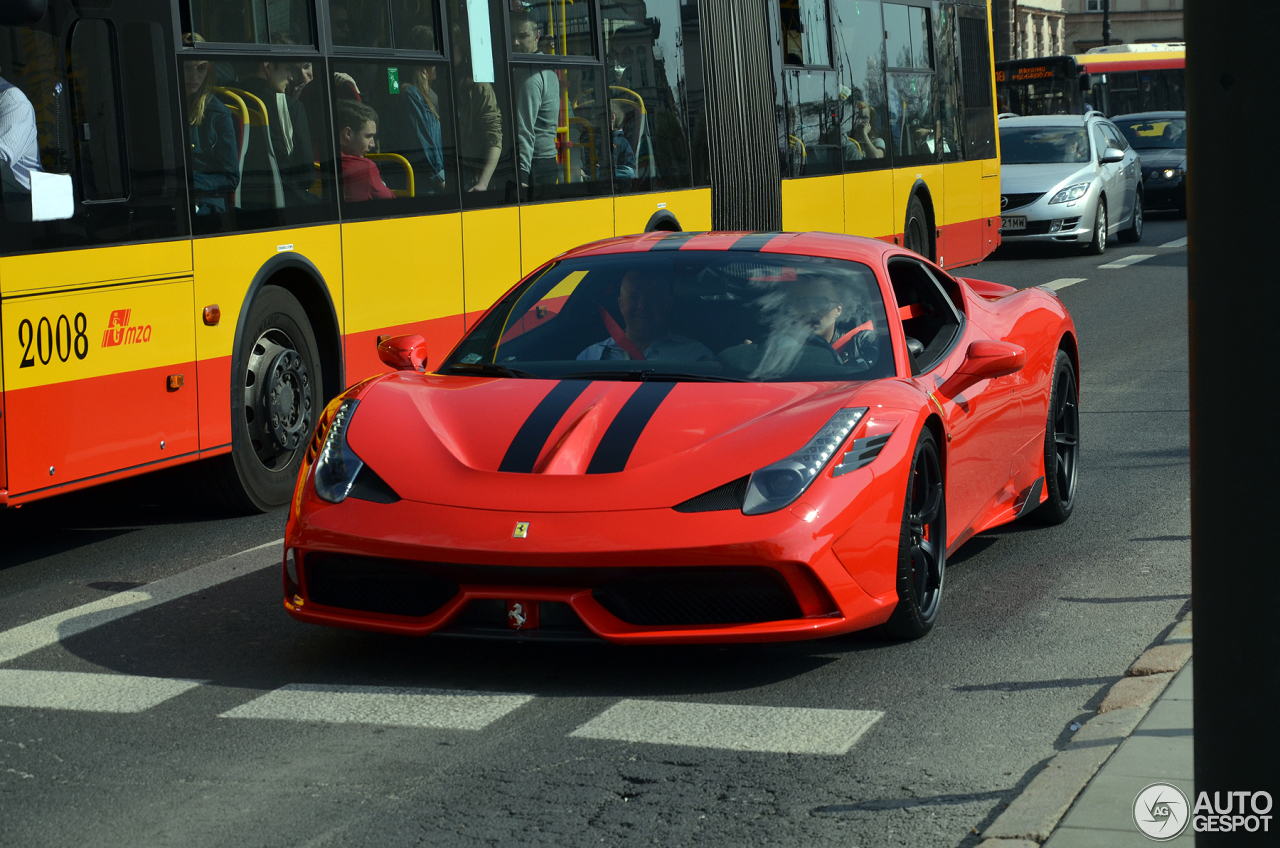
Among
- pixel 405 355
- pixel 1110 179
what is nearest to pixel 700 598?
pixel 405 355

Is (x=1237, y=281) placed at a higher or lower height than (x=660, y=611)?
higher

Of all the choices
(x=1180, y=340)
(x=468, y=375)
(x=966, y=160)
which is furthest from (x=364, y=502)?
(x=966, y=160)

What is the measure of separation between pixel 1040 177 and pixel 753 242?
733 inches

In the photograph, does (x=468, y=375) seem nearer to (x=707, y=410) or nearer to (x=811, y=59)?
(x=707, y=410)

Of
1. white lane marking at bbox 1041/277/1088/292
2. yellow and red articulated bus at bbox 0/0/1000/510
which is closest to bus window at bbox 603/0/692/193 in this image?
yellow and red articulated bus at bbox 0/0/1000/510

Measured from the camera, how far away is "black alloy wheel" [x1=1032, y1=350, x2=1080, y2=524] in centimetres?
737

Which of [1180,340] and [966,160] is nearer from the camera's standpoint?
[1180,340]

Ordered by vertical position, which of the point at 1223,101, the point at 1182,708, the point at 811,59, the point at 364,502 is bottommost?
the point at 1182,708

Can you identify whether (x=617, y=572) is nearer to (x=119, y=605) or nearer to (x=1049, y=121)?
(x=119, y=605)

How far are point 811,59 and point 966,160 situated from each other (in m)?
5.14

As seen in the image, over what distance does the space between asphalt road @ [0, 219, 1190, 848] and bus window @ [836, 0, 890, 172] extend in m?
9.31

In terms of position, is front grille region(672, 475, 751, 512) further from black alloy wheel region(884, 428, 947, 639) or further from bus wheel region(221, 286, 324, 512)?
bus wheel region(221, 286, 324, 512)

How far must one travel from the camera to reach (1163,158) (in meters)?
31.7

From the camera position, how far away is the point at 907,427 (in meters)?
5.56
